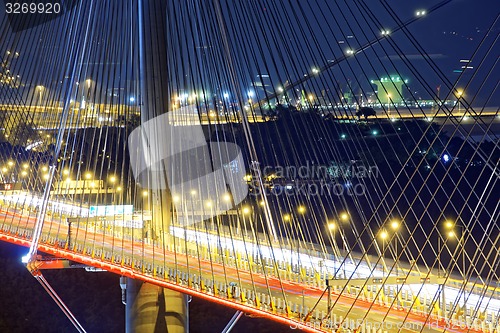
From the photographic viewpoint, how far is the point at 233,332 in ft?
77.1

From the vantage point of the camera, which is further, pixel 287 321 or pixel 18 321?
pixel 18 321

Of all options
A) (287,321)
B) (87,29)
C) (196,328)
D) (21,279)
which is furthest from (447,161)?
(287,321)

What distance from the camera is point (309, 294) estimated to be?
659 inches

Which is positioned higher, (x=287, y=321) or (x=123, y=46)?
(x=123, y=46)

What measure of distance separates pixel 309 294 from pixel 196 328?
29.6ft

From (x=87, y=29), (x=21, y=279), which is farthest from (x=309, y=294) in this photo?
(x=21, y=279)

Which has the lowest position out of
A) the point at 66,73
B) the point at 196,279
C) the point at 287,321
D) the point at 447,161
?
the point at 287,321

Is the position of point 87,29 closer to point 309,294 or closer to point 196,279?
point 196,279

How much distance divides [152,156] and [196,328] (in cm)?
759

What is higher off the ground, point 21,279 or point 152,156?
point 152,156

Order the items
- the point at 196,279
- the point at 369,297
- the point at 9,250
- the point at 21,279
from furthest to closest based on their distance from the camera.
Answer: the point at 9,250 → the point at 21,279 → the point at 196,279 → the point at 369,297

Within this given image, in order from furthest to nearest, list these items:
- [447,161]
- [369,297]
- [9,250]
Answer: [447,161] < [9,250] < [369,297]

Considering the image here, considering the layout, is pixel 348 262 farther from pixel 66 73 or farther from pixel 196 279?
pixel 66 73

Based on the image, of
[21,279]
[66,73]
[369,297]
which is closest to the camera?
[369,297]
